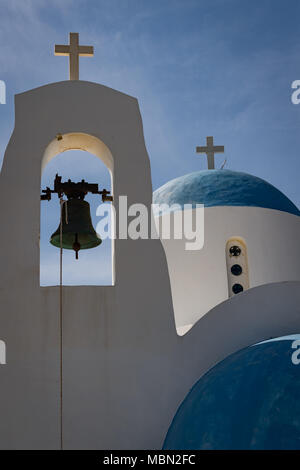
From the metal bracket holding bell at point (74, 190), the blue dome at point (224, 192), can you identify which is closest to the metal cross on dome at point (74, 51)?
the metal bracket holding bell at point (74, 190)

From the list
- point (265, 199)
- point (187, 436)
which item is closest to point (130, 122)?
point (187, 436)

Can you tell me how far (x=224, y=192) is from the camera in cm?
925

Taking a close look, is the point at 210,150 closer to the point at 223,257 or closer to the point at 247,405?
the point at 223,257

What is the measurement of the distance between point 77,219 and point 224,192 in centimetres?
372

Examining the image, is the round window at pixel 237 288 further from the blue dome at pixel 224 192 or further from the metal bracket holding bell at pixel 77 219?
the metal bracket holding bell at pixel 77 219

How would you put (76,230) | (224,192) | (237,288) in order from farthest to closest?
(224,192) → (237,288) → (76,230)

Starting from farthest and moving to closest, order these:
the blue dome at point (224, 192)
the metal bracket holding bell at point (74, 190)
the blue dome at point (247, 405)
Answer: the blue dome at point (224, 192) → the metal bracket holding bell at point (74, 190) → the blue dome at point (247, 405)

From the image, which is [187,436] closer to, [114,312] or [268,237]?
[114,312]

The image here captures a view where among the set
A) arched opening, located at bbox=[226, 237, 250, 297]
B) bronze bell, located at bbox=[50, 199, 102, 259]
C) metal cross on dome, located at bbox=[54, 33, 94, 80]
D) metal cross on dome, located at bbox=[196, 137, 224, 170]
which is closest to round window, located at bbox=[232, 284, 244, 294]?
arched opening, located at bbox=[226, 237, 250, 297]

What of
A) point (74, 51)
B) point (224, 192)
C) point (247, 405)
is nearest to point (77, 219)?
point (74, 51)

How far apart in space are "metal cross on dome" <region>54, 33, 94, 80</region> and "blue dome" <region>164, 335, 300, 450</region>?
10.9ft

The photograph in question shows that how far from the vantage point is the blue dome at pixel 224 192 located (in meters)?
9.12

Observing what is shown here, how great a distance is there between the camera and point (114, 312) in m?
5.49

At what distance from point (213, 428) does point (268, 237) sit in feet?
15.5
